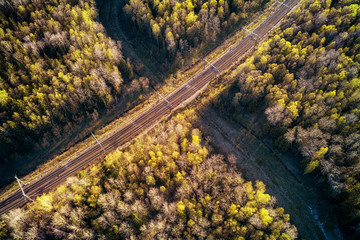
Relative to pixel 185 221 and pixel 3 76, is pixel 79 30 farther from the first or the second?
pixel 185 221

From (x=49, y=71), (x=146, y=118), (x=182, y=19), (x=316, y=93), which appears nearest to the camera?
(x=316, y=93)

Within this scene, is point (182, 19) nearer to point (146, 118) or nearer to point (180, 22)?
point (180, 22)

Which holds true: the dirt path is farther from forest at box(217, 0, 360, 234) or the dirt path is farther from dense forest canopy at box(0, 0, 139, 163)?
dense forest canopy at box(0, 0, 139, 163)

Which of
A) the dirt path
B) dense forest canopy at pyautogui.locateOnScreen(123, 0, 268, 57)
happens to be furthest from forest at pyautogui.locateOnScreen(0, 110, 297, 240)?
dense forest canopy at pyautogui.locateOnScreen(123, 0, 268, 57)

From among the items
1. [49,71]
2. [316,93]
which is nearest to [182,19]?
[49,71]

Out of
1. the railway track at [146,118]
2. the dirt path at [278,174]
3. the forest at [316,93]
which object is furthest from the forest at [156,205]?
the forest at [316,93]

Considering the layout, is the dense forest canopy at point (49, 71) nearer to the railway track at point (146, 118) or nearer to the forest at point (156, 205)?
the railway track at point (146, 118)
